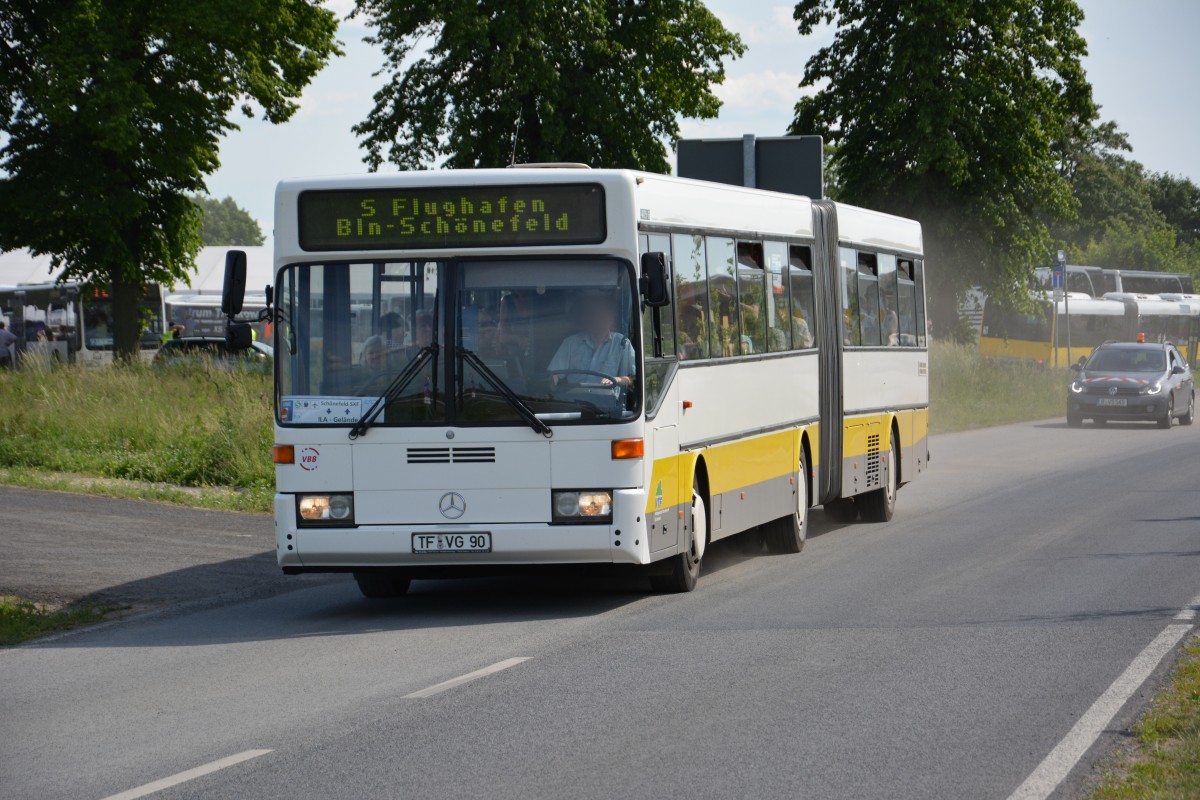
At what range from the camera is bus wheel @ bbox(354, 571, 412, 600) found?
1272 centimetres

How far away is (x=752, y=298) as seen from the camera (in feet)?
46.6

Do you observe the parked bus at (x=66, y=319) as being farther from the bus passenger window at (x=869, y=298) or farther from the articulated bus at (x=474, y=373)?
the articulated bus at (x=474, y=373)

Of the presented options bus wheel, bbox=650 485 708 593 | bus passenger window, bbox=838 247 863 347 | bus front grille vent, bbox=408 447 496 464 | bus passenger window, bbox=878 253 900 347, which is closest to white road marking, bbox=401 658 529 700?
bus front grille vent, bbox=408 447 496 464

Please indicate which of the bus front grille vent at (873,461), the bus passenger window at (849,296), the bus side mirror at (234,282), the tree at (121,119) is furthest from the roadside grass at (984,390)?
the bus side mirror at (234,282)

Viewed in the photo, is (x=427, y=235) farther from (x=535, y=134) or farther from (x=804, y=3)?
(x=804, y=3)

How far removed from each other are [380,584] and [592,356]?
2.70 metres

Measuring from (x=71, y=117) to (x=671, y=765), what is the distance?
30.4m

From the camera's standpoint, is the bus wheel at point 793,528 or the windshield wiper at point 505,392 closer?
the windshield wiper at point 505,392

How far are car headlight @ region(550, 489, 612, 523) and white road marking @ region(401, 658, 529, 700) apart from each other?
1.71 meters

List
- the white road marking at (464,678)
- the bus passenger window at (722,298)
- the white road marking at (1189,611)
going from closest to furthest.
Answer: the white road marking at (464,678)
the white road marking at (1189,611)
the bus passenger window at (722,298)

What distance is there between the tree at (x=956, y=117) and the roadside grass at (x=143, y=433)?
24.5m

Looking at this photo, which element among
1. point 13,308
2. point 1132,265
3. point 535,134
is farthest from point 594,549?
point 1132,265

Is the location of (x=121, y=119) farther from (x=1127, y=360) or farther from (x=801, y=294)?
(x=801, y=294)

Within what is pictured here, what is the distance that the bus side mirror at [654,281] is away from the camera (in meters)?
11.2
